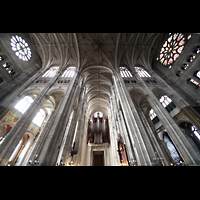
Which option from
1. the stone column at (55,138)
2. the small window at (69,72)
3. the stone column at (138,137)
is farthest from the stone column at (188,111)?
the small window at (69,72)

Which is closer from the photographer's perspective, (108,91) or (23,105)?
(23,105)

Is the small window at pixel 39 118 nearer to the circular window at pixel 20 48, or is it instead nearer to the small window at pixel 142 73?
the circular window at pixel 20 48

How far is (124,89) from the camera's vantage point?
397 inches

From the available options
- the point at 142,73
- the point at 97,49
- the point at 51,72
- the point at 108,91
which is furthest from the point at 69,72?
the point at 142,73

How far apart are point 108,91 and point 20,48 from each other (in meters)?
16.4

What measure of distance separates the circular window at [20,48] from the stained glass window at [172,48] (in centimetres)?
2147

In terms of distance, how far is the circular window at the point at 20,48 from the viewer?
10594 millimetres

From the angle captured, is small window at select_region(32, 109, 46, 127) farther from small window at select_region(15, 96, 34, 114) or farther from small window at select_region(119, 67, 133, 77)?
small window at select_region(119, 67, 133, 77)

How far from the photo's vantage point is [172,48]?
1203 cm

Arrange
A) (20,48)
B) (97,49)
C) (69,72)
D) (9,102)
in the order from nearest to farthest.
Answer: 1. (9,102)
2. (20,48)
3. (69,72)
4. (97,49)

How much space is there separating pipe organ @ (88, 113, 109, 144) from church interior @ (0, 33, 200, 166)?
237 millimetres

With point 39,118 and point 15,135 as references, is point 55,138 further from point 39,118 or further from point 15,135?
point 39,118
